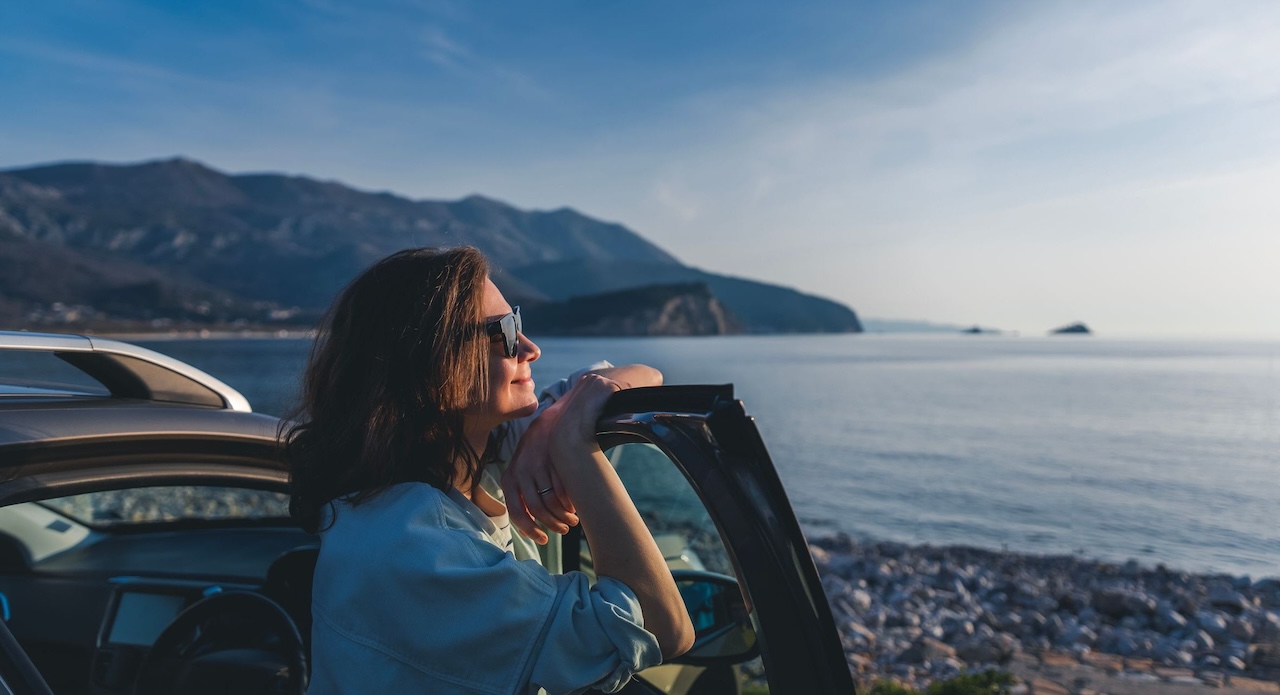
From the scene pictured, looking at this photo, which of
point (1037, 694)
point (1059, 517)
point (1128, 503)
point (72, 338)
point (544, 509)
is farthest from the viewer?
point (1128, 503)

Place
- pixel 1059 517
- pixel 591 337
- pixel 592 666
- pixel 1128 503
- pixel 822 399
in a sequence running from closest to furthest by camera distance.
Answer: pixel 592 666, pixel 1059 517, pixel 1128 503, pixel 822 399, pixel 591 337

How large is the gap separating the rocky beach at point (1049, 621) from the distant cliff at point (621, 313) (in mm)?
127474

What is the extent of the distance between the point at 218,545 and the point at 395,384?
187cm

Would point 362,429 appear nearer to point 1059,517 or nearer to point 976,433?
point 1059,517

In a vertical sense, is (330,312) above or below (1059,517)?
above

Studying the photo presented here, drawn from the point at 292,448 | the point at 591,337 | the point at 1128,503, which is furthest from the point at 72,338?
the point at 591,337

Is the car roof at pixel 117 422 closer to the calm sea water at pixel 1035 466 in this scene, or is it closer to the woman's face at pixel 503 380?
the calm sea water at pixel 1035 466

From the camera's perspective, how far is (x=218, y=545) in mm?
3045

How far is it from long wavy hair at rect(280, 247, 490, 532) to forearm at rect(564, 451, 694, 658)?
30 centimetres

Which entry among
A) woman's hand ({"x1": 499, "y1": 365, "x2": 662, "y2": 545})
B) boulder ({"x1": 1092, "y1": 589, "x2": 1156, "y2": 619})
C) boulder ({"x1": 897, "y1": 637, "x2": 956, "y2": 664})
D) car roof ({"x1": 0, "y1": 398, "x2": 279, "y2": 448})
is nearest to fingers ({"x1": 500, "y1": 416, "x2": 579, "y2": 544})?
woman's hand ({"x1": 499, "y1": 365, "x2": 662, "y2": 545})

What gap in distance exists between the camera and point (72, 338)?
208cm

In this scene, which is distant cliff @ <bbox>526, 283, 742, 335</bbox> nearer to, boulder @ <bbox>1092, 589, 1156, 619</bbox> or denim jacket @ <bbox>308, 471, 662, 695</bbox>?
boulder @ <bbox>1092, 589, 1156, 619</bbox>

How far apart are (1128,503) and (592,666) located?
86.7ft

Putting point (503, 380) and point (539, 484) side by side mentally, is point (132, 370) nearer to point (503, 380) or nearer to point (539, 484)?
point (503, 380)
